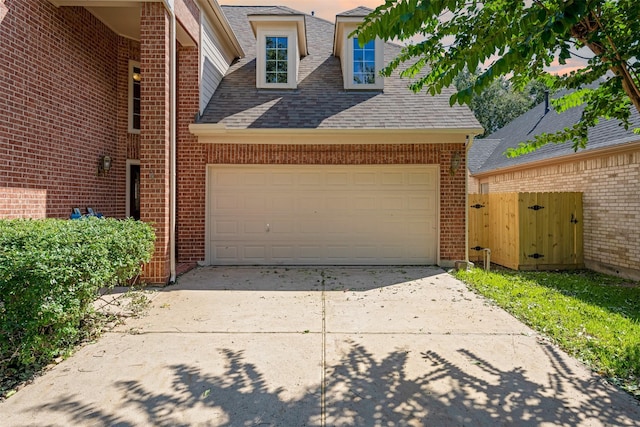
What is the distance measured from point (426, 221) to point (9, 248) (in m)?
7.35

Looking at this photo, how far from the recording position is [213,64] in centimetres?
898

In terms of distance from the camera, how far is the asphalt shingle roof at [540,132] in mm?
8255

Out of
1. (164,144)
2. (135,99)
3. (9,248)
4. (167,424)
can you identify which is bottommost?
(167,424)

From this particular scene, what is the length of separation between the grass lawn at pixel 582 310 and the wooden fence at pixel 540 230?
476mm

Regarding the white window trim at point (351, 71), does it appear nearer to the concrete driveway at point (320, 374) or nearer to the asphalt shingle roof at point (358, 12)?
the asphalt shingle roof at point (358, 12)

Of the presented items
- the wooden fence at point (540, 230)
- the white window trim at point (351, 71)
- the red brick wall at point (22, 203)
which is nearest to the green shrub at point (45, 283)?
the red brick wall at point (22, 203)

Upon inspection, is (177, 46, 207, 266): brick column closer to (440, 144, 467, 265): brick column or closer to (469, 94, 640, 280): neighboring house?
(440, 144, 467, 265): brick column

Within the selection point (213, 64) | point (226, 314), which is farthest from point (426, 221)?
point (213, 64)

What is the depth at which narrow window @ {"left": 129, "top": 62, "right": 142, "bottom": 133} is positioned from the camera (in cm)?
848

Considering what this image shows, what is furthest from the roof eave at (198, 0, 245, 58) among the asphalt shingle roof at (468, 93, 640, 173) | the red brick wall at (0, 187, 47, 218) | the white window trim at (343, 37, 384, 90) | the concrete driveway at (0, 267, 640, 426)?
the asphalt shingle roof at (468, 93, 640, 173)

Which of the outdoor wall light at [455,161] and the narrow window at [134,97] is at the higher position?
the narrow window at [134,97]

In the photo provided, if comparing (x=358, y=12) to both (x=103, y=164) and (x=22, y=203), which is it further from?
(x=22, y=203)

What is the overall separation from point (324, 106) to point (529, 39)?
652 centimetres

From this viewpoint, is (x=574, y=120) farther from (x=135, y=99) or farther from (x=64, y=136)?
(x=64, y=136)
